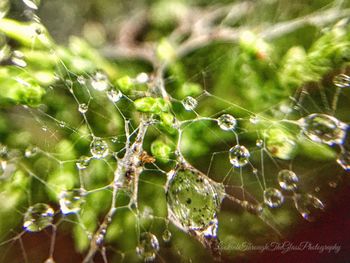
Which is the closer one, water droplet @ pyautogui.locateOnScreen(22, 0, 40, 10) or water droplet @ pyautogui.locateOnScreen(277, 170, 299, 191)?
water droplet @ pyautogui.locateOnScreen(277, 170, 299, 191)

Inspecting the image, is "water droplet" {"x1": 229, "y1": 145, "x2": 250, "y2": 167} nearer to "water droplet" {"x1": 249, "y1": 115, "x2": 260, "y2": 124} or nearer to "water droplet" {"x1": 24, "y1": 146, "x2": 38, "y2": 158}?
"water droplet" {"x1": 249, "y1": 115, "x2": 260, "y2": 124}

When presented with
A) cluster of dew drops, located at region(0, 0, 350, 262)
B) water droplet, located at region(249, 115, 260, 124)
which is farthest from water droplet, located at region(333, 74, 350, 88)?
water droplet, located at region(249, 115, 260, 124)

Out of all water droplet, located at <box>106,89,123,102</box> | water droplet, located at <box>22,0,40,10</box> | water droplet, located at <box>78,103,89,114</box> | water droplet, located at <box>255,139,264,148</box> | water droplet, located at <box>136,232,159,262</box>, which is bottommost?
water droplet, located at <box>136,232,159,262</box>

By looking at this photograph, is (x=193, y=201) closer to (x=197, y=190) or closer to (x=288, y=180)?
(x=197, y=190)

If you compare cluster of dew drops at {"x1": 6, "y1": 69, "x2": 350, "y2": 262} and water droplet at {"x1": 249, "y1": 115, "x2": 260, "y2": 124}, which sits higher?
water droplet at {"x1": 249, "y1": 115, "x2": 260, "y2": 124}

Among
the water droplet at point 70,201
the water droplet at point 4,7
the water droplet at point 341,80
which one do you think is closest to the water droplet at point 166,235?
the water droplet at point 70,201

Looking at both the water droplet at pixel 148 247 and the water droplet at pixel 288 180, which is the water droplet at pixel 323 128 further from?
the water droplet at pixel 148 247

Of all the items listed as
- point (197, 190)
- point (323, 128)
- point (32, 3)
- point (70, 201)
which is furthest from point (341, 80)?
point (32, 3)
